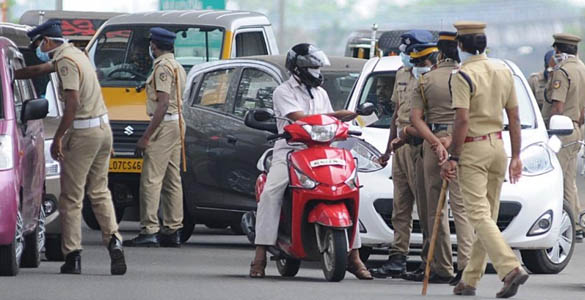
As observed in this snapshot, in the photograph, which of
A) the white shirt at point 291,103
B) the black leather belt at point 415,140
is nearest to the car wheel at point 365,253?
the black leather belt at point 415,140

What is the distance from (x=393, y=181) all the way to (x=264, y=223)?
1.14m

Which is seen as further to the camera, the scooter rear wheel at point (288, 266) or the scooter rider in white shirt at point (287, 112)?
the scooter rear wheel at point (288, 266)

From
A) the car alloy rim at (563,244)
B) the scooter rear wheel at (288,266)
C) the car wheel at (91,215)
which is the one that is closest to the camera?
the scooter rear wheel at (288,266)

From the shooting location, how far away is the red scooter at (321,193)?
11.6 metres

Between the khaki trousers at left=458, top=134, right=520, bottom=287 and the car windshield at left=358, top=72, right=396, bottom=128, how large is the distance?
10.1 feet

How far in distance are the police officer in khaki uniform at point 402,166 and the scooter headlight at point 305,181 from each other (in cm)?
92

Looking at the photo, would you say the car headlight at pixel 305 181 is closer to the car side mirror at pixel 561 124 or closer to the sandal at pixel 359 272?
the sandal at pixel 359 272

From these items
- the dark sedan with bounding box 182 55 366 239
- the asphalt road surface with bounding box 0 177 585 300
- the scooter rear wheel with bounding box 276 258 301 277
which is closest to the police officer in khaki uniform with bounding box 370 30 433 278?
the asphalt road surface with bounding box 0 177 585 300

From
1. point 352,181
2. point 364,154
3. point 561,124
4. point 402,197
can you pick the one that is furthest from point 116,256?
point 561,124

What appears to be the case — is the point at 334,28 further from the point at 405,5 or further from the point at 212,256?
the point at 212,256

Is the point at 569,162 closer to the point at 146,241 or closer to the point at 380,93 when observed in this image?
the point at 380,93

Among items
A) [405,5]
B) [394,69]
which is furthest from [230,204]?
[405,5]

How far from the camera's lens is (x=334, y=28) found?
5025 centimetres

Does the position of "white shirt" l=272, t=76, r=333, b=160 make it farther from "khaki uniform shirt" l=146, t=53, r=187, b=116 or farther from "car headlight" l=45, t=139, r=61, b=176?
"khaki uniform shirt" l=146, t=53, r=187, b=116
